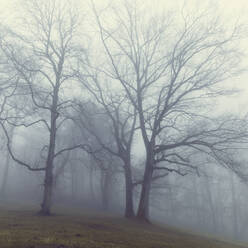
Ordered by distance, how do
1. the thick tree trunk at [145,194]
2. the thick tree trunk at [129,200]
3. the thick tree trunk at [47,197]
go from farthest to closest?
the thick tree trunk at [129,200] < the thick tree trunk at [145,194] < the thick tree trunk at [47,197]

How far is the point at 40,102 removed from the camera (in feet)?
64.6

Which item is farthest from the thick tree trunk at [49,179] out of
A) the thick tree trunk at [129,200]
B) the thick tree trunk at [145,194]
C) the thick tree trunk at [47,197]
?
the thick tree trunk at [145,194]

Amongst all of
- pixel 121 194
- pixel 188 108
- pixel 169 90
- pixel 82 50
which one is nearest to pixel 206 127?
pixel 188 108

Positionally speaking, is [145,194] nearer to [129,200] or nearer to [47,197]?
[129,200]

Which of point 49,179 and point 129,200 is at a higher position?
point 49,179

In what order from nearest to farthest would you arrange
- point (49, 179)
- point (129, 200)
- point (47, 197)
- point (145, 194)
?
point (47, 197), point (49, 179), point (145, 194), point (129, 200)

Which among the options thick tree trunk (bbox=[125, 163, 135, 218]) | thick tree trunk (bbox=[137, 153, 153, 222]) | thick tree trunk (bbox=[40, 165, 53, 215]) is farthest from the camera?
thick tree trunk (bbox=[125, 163, 135, 218])

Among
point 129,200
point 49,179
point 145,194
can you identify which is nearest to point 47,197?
point 49,179

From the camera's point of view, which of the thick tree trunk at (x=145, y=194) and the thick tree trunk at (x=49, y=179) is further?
the thick tree trunk at (x=145, y=194)

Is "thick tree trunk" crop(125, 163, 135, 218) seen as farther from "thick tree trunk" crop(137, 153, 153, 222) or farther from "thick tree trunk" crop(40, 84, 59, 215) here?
"thick tree trunk" crop(40, 84, 59, 215)

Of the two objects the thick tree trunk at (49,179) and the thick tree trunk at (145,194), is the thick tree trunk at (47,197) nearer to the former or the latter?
the thick tree trunk at (49,179)

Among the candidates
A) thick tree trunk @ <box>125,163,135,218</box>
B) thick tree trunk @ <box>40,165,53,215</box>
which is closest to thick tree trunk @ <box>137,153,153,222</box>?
thick tree trunk @ <box>125,163,135,218</box>

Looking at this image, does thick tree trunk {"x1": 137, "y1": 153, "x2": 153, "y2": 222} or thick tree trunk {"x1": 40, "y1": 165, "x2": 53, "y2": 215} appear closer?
thick tree trunk {"x1": 40, "y1": 165, "x2": 53, "y2": 215}

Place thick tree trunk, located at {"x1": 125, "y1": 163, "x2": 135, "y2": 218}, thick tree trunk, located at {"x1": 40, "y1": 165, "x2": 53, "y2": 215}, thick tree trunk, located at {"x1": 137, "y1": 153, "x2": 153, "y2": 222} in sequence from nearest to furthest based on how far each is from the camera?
thick tree trunk, located at {"x1": 40, "y1": 165, "x2": 53, "y2": 215} → thick tree trunk, located at {"x1": 137, "y1": 153, "x2": 153, "y2": 222} → thick tree trunk, located at {"x1": 125, "y1": 163, "x2": 135, "y2": 218}
